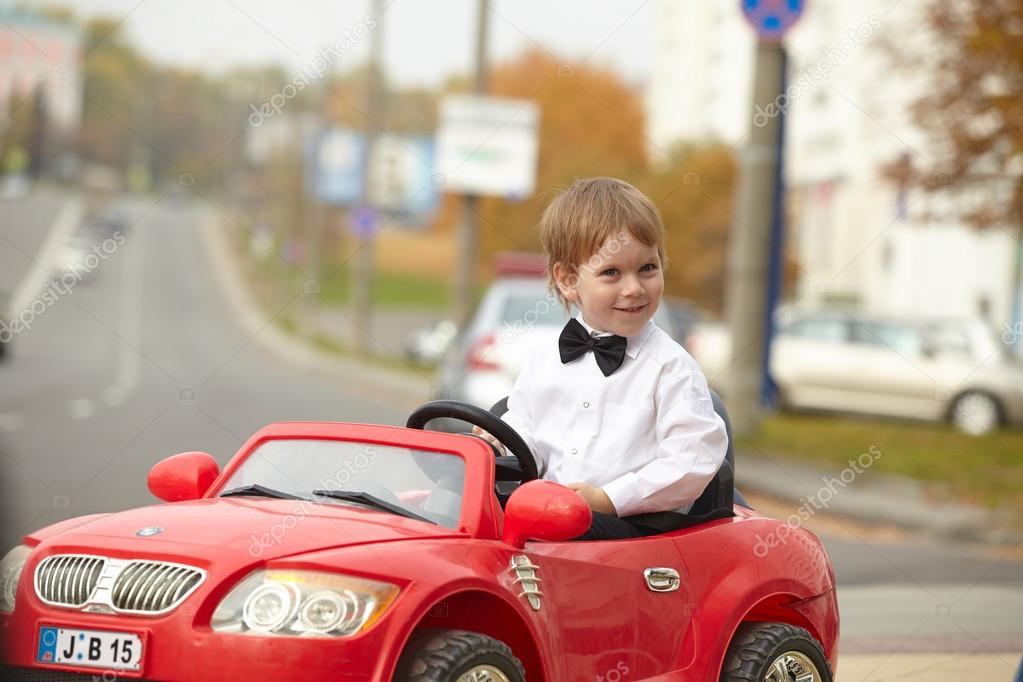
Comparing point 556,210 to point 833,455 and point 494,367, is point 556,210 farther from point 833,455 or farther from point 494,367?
point 833,455

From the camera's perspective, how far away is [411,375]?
1318 inches

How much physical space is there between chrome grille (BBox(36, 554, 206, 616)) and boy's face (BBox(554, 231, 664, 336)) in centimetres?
153

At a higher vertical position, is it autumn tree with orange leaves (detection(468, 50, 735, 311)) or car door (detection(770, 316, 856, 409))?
autumn tree with orange leaves (detection(468, 50, 735, 311))

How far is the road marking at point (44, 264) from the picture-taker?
Result: 61.5m

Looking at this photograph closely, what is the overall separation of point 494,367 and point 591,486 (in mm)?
10071

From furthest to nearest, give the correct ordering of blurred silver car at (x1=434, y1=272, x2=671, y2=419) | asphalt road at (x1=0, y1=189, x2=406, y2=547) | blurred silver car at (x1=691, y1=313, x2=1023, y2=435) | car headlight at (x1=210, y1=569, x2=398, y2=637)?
blurred silver car at (x1=691, y1=313, x2=1023, y2=435) → blurred silver car at (x1=434, y1=272, x2=671, y2=419) → asphalt road at (x1=0, y1=189, x2=406, y2=547) → car headlight at (x1=210, y1=569, x2=398, y2=637)

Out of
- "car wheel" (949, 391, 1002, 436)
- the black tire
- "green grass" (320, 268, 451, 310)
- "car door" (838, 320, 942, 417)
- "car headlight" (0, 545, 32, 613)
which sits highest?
"car headlight" (0, 545, 32, 613)

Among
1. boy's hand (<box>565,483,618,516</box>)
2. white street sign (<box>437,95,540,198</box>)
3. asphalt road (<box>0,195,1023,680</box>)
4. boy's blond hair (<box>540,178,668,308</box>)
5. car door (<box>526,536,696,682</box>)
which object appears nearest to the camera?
car door (<box>526,536,696,682</box>)

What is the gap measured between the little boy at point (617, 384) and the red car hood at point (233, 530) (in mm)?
714

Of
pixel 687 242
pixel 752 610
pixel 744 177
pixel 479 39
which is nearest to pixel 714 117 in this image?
pixel 687 242

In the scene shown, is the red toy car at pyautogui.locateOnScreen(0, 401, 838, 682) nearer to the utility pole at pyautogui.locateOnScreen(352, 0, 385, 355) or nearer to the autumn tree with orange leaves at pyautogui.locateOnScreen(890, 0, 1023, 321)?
the autumn tree with orange leaves at pyautogui.locateOnScreen(890, 0, 1023, 321)

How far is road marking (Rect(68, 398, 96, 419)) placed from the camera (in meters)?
19.2

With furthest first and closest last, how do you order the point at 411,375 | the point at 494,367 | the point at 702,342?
the point at 411,375, the point at 702,342, the point at 494,367

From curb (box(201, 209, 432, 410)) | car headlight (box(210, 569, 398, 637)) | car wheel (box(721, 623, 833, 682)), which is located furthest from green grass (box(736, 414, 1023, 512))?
car headlight (box(210, 569, 398, 637))
